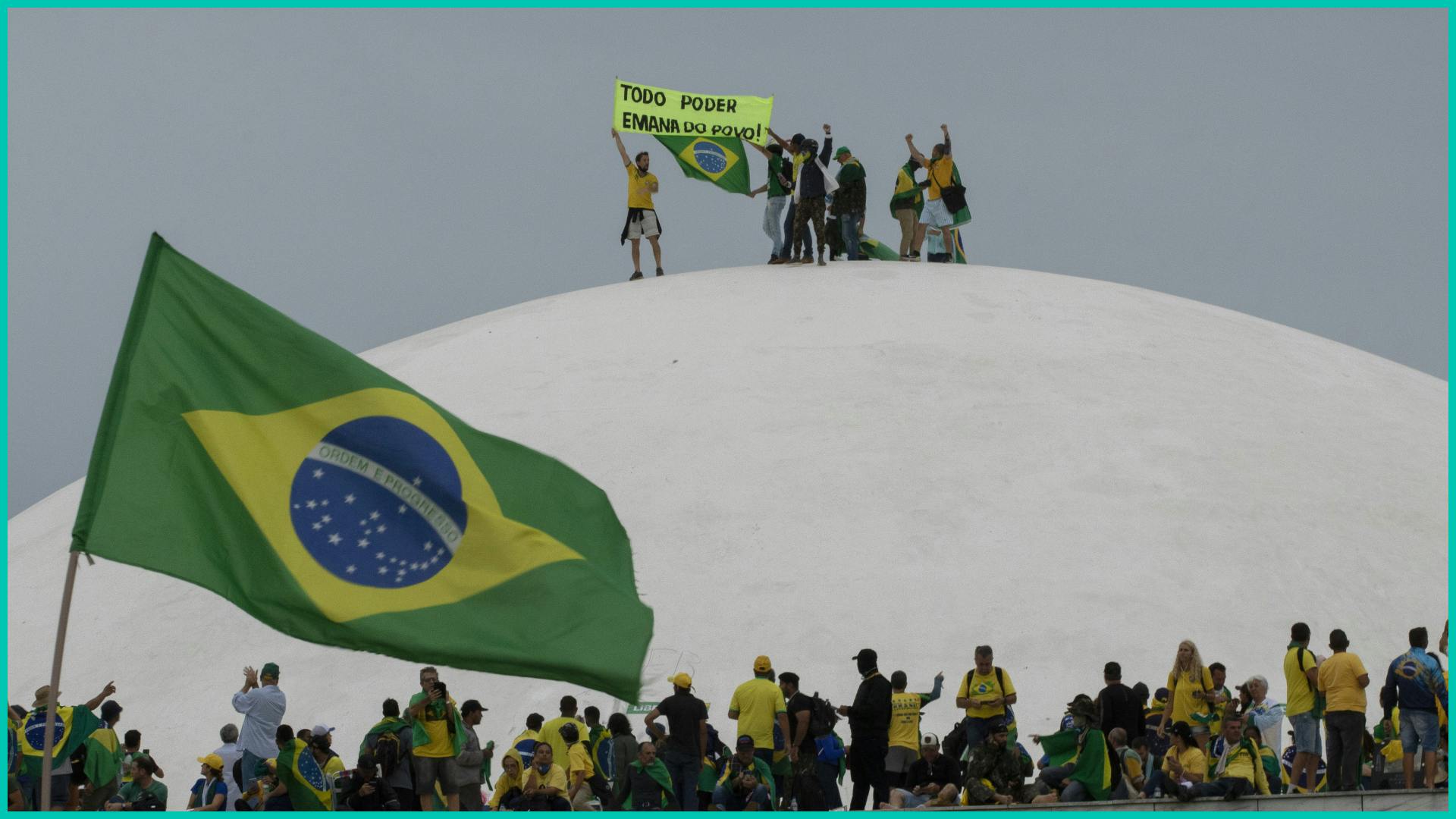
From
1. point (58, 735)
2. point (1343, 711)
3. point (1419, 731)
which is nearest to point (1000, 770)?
point (1343, 711)

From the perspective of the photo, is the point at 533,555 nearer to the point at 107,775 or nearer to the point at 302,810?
the point at 302,810

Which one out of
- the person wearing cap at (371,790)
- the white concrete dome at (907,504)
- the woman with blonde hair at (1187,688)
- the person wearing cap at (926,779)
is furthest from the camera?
the white concrete dome at (907,504)

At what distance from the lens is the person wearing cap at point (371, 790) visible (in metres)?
10.9

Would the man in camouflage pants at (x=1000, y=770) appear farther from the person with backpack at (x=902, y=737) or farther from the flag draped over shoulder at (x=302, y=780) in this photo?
the flag draped over shoulder at (x=302, y=780)

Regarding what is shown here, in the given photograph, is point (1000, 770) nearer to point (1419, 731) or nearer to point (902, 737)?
point (902, 737)

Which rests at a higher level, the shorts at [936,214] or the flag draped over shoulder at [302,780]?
the shorts at [936,214]

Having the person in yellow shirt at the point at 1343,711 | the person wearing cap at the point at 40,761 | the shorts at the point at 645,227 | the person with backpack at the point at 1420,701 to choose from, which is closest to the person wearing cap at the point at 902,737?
the person in yellow shirt at the point at 1343,711

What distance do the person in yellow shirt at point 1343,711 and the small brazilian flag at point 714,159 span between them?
10240 millimetres

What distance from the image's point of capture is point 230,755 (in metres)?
12.2

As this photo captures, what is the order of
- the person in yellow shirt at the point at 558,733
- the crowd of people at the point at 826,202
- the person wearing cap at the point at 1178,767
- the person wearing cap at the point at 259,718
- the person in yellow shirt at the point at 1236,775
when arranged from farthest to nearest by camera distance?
the crowd of people at the point at 826,202
the person wearing cap at the point at 259,718
the person in yellow shirt at the point at 558,733
the person wearing cap at the point at 1178,767
the person in yellow shirt at the point at 1236,775

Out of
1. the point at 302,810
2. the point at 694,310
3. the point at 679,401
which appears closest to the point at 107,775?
the point at 302,810

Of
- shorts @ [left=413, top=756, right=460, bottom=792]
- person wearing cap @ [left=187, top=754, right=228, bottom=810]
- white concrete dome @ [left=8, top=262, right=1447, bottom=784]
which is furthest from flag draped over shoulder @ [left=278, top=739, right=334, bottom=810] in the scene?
white concrete dome @ [left=8, top=262, right=1447, bottom=784]

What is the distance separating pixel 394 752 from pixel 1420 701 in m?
5.74

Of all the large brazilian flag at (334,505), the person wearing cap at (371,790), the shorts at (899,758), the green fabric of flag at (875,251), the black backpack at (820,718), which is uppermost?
the green fabric of flag at (875,251)
